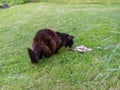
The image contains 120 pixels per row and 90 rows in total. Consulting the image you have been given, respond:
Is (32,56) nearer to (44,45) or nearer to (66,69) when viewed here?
(44,45)

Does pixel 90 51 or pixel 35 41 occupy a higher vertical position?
pixel 35 41

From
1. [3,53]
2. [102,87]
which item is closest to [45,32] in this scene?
[3,53]

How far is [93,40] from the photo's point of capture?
16.9ft

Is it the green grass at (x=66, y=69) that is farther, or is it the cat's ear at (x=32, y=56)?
the cat's ear at (x=32, y=56)

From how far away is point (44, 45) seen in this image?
13.4 feet

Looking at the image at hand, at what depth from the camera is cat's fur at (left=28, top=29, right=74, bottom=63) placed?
3994 millimetres

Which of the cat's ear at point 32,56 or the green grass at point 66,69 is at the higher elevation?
the cat's ear at point 32,56

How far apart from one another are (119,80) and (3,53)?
261 centimetres

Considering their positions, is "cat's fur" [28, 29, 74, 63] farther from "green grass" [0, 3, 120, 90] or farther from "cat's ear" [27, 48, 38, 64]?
"green grass" [0, 3, 120, 90]

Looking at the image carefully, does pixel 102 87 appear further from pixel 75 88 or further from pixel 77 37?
pixel 77 37

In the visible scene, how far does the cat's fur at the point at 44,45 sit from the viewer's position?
399cm

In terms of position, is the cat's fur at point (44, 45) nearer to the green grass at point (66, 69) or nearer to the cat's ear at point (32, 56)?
the cat's ear at point (32, 56)

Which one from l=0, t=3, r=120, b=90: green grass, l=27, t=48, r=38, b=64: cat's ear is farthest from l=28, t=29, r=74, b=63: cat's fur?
l=0, t=3, r=120, b=90: green grass

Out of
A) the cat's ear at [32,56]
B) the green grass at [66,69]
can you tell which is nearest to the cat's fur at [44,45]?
the cat's ear at [32,56]
